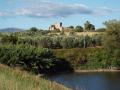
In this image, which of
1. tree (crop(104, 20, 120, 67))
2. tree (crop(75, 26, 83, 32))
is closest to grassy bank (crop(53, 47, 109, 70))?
tree (crop(104, 20, 120, 67))

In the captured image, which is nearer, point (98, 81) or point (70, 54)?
point (98, 81)

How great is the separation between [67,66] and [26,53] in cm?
935

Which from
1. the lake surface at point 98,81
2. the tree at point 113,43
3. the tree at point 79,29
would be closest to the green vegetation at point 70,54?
the tree at point 113,43

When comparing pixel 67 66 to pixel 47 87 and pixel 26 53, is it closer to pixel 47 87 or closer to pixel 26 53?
pixel 26 53

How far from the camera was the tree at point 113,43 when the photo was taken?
60031 mm

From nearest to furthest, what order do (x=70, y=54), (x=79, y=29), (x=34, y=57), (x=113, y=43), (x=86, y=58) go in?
(x=34, y=57) → (x=113, y=43) → (x=86, y=58) → (x=70, y=54) → (x=79, y=29)

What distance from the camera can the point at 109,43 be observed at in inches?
2387

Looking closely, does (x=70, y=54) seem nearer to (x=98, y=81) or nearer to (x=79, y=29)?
(x=98, y=81)

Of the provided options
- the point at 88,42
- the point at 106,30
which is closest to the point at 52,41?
the point at 88,42

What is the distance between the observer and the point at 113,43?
60.3 m

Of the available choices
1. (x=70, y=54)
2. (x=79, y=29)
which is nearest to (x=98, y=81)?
(x=70, y=54)

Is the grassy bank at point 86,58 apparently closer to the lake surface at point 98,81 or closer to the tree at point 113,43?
the tree at point 113,43

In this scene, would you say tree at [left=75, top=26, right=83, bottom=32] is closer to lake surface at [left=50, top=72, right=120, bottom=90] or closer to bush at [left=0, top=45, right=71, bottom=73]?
bush at [left=0, top=45, right=71, bottom=73]

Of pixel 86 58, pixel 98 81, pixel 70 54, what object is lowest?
pixel 98 81
